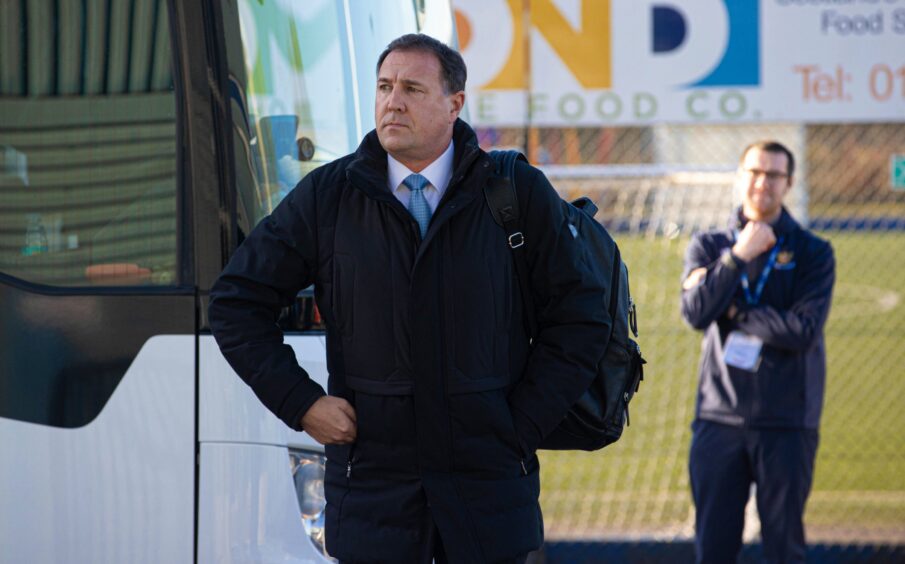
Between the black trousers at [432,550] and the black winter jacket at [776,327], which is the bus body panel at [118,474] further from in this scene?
the black winter jacket at [776,327]

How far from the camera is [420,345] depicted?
9.42 ft

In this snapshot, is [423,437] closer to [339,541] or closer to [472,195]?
[339,541]

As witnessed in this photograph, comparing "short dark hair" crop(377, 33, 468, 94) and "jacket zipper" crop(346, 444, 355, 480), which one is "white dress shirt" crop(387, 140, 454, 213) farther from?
"jacket zipper" crop(346, 444, 355, 480)

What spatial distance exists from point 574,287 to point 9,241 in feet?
4.99

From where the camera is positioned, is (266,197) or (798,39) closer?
(266,197)

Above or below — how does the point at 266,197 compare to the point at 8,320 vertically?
above

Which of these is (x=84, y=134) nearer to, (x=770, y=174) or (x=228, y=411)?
(x=228, y=411)

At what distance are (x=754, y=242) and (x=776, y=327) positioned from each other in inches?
14.1

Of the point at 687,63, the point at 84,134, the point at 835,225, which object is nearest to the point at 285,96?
the point at 84,134

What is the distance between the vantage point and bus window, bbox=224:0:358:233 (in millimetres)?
3412

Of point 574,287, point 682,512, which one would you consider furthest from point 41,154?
point 682,512

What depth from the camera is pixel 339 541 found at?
2.95m

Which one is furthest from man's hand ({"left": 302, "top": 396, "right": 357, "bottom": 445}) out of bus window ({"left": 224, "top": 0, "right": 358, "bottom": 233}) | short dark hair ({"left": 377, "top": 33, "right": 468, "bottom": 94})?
short dark hair ({"left": 377, "top": 33, "right": 468, "bottom": 94})

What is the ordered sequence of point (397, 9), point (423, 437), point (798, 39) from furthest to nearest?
point (798, 39) → point (397, 9) → point (423, 437)
